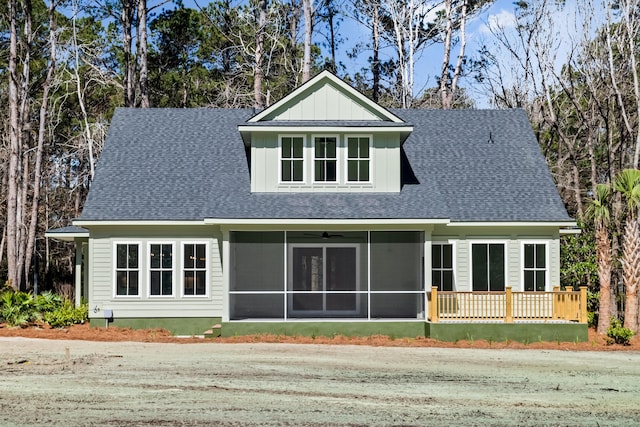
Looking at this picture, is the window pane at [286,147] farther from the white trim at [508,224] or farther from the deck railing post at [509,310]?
the deck railing post at [509,310]

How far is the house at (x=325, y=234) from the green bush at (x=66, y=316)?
1.24 metres

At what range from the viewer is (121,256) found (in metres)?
24.2

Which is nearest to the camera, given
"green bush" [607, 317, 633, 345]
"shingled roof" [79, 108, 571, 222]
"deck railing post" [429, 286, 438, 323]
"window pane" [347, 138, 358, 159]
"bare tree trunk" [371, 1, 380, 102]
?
"green bush" [607, 317, 633, 345]

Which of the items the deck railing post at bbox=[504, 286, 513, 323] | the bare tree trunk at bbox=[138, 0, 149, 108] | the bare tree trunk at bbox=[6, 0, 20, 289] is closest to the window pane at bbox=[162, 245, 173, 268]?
the deck railing post at bbox=[504, 286, 513, 323]

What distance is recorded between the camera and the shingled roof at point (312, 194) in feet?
78.3

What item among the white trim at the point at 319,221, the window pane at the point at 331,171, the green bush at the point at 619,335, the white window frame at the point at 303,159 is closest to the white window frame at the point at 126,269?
the white trim at the point at 319,221

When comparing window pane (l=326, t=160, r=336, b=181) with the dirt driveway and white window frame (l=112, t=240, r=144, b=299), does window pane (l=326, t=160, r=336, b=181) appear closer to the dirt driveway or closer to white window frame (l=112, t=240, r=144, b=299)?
white window frame (l=112, t=240, r=144, b=299)

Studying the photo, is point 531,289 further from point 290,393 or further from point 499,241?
point 290,393

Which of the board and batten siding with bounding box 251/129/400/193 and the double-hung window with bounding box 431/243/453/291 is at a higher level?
the board and batten siding with bounding box 251/129/400/193

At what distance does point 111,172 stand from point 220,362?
34.3 feet

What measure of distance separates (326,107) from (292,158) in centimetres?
174

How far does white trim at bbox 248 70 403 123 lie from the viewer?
80.2 ft

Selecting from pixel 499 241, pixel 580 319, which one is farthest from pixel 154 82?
pixel 580 319

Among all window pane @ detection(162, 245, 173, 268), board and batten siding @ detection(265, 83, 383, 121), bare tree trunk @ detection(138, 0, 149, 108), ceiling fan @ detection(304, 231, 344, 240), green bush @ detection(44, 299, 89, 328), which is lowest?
green bush @ detection(44, 299, 89, 328)
